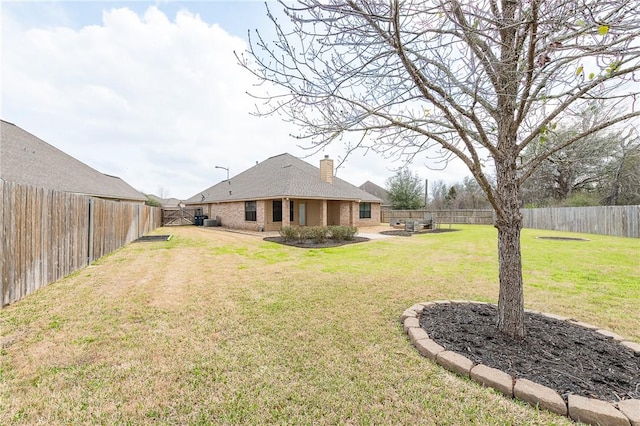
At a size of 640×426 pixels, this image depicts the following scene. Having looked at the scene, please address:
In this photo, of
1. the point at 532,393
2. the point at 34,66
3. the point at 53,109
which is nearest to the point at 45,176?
the point at 53,109

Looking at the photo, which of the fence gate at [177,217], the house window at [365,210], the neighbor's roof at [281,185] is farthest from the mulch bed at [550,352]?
the fence gate at [177,217]

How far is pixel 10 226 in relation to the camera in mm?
4273

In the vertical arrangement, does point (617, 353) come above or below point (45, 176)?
below

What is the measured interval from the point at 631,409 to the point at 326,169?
20.8m

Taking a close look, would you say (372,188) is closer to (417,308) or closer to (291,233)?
(291,233)

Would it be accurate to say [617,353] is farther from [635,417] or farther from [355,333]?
[355,333]

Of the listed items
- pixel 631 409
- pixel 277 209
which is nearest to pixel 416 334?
pixel 631 409

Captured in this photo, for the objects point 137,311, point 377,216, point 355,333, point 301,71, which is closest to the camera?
point 301,71

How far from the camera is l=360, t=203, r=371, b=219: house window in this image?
25.1 m

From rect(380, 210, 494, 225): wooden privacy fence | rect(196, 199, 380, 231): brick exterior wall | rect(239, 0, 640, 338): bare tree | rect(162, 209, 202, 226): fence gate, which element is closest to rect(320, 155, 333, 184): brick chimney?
rect(196, 199, 380, 231): brick exterior wall

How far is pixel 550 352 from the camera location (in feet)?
9.64

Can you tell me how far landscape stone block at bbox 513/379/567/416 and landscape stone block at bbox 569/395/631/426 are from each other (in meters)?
0.06

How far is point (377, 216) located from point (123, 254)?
Answer: 20.7 metres

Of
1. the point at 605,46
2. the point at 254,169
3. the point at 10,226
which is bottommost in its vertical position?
the point at 10,226
